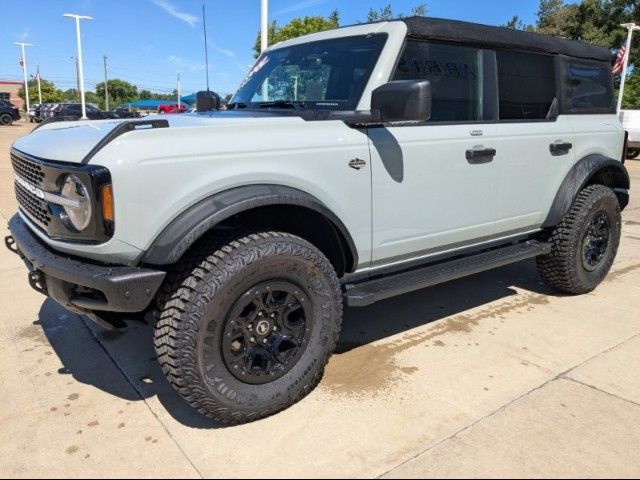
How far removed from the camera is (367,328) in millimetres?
3859

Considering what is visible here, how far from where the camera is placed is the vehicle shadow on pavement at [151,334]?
2.97 metres

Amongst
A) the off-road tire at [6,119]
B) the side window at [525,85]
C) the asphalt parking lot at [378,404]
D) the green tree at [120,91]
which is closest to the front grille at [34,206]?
the asphalt parking lot at [378,404]

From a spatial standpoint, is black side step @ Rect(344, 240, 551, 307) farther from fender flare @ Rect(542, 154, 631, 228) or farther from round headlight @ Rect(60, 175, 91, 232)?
round headlight @ Rect(60, 175, 91, 232)

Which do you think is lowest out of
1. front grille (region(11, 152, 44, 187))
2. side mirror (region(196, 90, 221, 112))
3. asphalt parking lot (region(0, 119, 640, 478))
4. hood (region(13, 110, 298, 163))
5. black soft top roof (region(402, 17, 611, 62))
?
asphalt parking lot (region(0, 119, 640, 478))

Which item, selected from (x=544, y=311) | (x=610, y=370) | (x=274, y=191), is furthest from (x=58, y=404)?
(x=544, y=311)

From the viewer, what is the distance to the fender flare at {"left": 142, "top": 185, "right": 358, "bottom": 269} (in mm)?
2279

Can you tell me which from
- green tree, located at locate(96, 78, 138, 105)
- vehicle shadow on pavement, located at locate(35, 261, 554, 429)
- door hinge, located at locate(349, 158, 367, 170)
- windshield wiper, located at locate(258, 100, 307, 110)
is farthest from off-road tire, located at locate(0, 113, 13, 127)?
green tree, located at locate(96, 78, 138, 105)

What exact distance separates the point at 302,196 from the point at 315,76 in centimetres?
116

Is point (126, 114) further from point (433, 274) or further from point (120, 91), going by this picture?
point (120, 91)

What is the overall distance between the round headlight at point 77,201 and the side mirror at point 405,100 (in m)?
1.45

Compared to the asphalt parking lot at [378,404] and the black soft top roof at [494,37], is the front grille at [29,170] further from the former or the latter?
the black soft top roof at [494,37]

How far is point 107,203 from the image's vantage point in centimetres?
222

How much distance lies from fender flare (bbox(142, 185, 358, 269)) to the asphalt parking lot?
2.93ft

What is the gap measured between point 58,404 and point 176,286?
101cm
